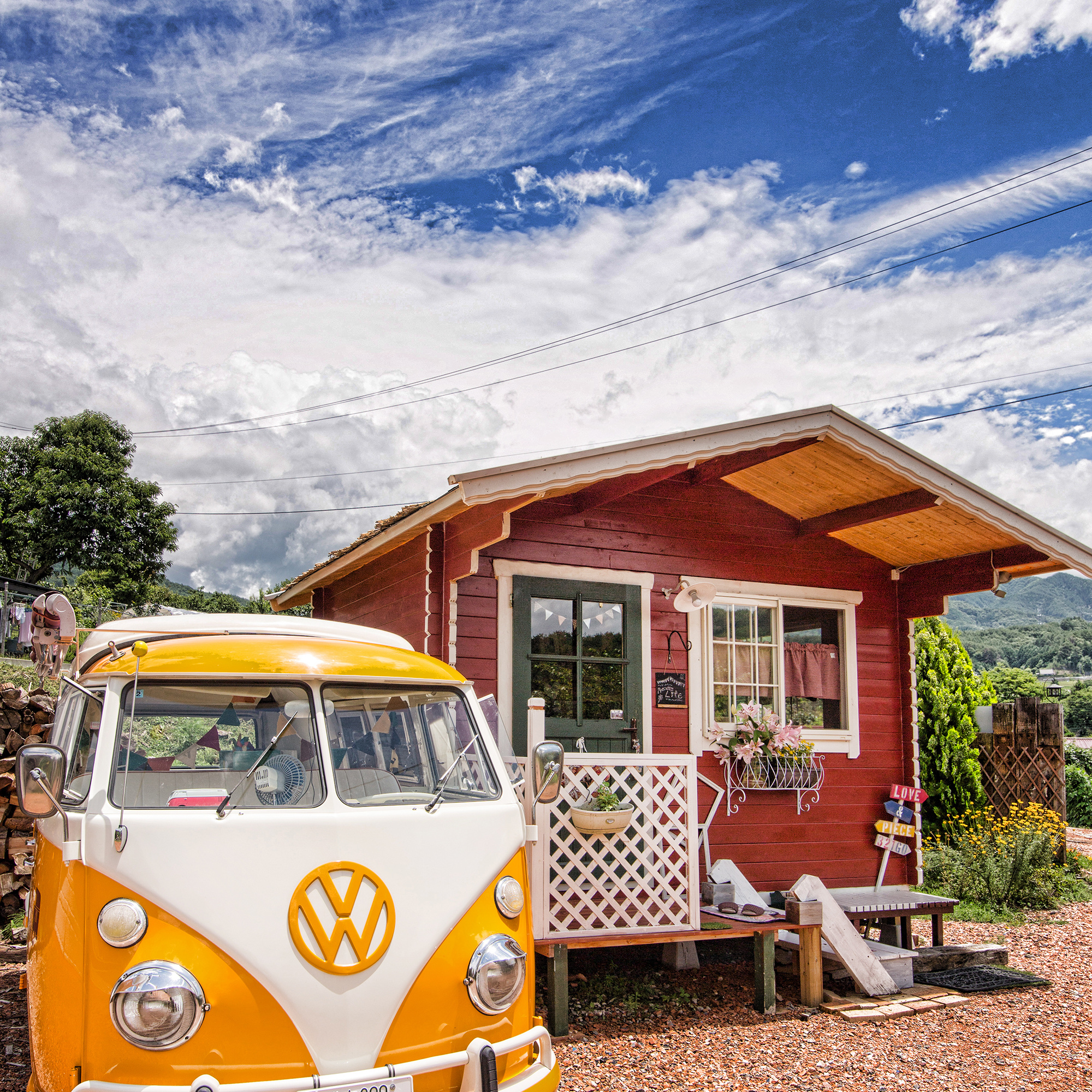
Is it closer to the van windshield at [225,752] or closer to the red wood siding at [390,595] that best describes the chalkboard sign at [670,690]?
the red wood siding at [390,595]

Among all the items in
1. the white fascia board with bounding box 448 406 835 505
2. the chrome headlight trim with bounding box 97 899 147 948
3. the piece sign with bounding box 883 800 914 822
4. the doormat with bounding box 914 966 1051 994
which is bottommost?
the doormat with bounding box 914 966 1051 994

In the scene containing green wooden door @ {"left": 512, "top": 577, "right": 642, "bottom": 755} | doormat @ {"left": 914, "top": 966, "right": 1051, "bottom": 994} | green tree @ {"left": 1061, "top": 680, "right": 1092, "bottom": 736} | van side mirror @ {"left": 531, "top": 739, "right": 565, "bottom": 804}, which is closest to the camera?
van side mirror @ {"left": 531, "top": 739, "right": 565, "bottom": 804}

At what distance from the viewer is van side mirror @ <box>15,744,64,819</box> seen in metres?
3.16

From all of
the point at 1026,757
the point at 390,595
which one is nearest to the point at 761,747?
the point at 390,595

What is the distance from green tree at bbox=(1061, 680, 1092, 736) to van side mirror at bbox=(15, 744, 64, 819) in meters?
45.2

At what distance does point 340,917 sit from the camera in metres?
3.11

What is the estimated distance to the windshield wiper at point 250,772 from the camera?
3.21 m

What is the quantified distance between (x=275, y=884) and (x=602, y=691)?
4.65 meters

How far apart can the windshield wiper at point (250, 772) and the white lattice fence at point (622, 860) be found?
107 inches

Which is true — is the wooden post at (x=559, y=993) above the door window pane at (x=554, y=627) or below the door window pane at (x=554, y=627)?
below

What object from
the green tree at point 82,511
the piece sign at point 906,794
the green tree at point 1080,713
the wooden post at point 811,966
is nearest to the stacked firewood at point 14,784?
the wooden post at point 811,966

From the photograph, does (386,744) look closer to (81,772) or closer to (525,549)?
(81,772)

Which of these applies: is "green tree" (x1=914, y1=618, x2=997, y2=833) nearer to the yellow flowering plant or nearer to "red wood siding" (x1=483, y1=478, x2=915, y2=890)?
the yellow flowering plant

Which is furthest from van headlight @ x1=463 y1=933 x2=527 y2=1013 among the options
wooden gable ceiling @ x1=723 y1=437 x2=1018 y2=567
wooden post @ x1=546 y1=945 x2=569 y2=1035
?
wooden gable ceiling @ x1=723 y1=437 x2=1018 y2=567
